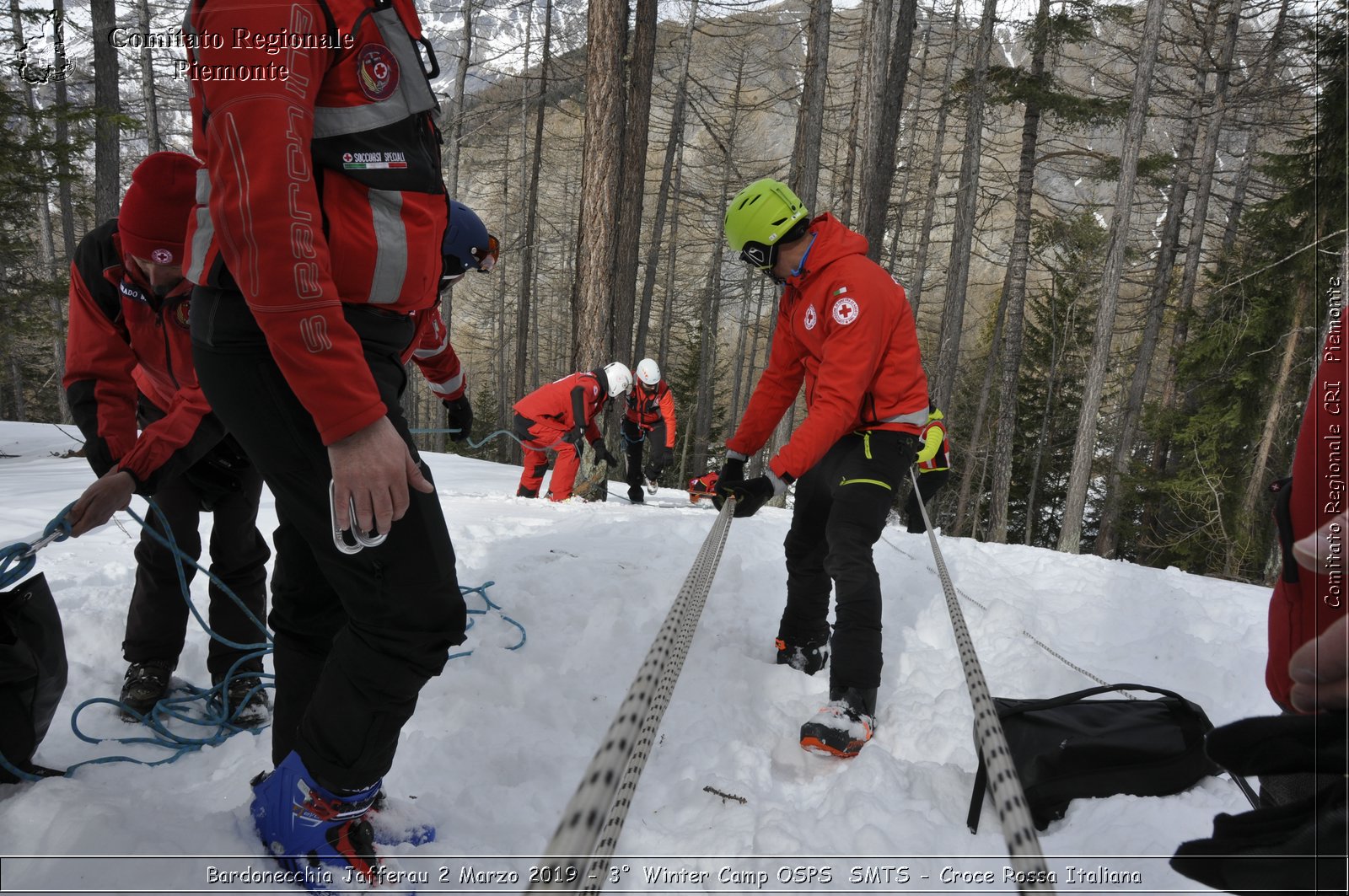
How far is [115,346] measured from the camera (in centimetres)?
251

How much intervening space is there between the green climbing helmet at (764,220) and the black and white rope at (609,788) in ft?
6.53

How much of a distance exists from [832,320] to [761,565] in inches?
91.8

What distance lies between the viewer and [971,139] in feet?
57.4

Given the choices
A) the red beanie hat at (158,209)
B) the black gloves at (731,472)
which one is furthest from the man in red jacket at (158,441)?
the black gloves at (731,472)

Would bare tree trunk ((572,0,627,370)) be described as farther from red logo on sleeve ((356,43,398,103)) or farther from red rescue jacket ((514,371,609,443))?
red logo on sleeve ((356,43,398,103))

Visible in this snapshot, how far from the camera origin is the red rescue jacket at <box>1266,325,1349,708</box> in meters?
1.27

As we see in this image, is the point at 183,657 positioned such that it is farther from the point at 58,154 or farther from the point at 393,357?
the point at 58,154

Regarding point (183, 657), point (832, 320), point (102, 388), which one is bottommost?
point (183, 657)

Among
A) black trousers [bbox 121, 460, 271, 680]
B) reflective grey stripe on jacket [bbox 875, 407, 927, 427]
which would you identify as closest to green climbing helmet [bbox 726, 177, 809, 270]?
reflective grey stripe on jacket [bbox 875, 407, 927, 427]

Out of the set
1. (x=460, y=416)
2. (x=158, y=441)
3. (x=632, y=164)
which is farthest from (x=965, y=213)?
(x=158, y=441)

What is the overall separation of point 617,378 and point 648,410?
2.70 meters

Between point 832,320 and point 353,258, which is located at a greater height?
point 353,258

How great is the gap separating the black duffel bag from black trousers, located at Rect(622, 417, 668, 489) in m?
7.87

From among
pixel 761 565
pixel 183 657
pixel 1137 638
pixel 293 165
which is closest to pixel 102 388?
pixel 183 657
